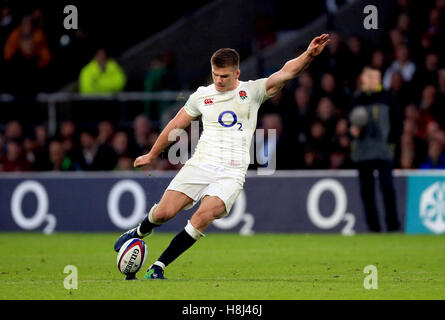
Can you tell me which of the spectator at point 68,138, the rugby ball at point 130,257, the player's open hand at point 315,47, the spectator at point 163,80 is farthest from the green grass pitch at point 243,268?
the spectator at point 163,80

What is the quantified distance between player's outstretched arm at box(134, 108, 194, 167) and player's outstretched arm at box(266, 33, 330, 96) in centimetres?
83

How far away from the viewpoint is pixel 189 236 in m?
9.36

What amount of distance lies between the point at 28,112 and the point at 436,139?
7.83m

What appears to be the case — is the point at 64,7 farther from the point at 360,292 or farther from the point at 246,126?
the point at 360,292

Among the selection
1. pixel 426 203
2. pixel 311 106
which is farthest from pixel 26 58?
pixel 426 203

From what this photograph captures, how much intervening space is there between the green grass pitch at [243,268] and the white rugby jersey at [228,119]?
1127mm

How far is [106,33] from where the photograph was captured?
22344 mm

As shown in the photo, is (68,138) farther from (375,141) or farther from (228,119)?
(228,119)

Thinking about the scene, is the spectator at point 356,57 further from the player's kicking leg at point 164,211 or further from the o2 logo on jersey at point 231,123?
the player's kicking leg at point 164,211

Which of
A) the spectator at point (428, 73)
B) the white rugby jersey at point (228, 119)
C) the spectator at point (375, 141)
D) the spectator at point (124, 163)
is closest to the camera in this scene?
the white rugby jersey at point (228, 119)

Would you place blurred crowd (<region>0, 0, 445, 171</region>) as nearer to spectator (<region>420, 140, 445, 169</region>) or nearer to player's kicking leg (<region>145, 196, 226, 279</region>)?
spectator (<region>420, 140, 445, 169</region>)

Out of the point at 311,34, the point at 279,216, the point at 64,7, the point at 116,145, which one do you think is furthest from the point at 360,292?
the point at 64,7

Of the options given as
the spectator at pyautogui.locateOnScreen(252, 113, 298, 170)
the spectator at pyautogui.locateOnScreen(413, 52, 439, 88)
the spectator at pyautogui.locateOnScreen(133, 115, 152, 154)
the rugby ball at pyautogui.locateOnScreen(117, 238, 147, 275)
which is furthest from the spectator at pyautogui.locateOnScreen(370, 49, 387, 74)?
the rugby ball at pyautogui.locateOnScreen(117, 238, 147, 275)

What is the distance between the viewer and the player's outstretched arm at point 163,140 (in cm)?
963
